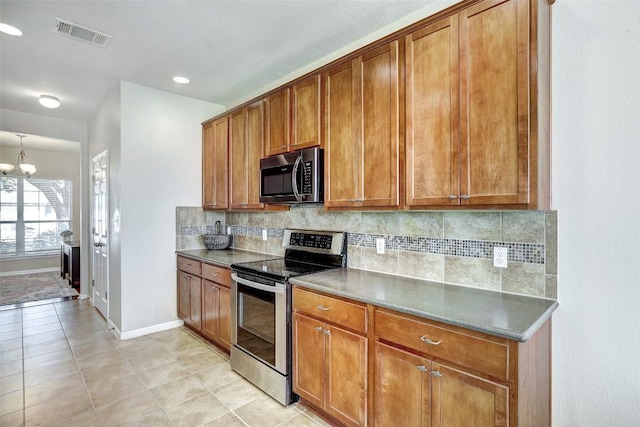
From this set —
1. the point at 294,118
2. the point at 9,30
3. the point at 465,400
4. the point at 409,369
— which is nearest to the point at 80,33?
the point at 9,30

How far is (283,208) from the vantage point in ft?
10.6

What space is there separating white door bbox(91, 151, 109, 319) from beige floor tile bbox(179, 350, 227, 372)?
5.39 feet

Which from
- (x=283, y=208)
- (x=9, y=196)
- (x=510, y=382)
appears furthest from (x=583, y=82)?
(x=9, y=196)

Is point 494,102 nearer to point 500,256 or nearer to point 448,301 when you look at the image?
point 500,256

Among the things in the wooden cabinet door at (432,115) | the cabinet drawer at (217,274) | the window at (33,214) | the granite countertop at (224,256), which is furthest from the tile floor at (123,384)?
the window at (33,214)

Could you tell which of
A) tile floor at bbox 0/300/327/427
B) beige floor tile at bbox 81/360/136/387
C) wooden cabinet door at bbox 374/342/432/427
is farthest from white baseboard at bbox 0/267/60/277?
wooden cabinet door at bbox 374/342/432/427

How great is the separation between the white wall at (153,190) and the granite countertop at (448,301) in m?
2.22

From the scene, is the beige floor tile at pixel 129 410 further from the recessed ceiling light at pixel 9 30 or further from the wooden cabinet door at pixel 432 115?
the recessed ceiling light at pixel 9 30

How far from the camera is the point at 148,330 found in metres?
3.62

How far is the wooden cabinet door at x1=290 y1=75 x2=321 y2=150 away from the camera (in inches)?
101

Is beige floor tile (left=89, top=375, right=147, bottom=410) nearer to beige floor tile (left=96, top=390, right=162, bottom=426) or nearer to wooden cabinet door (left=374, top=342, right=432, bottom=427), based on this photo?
beige floor tile (left=96, top=390, right=162, bottom=426)

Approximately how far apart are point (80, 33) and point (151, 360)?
2836 mm

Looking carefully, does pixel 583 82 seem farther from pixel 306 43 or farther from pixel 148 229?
pixel 148 229

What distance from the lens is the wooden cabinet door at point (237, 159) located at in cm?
340
